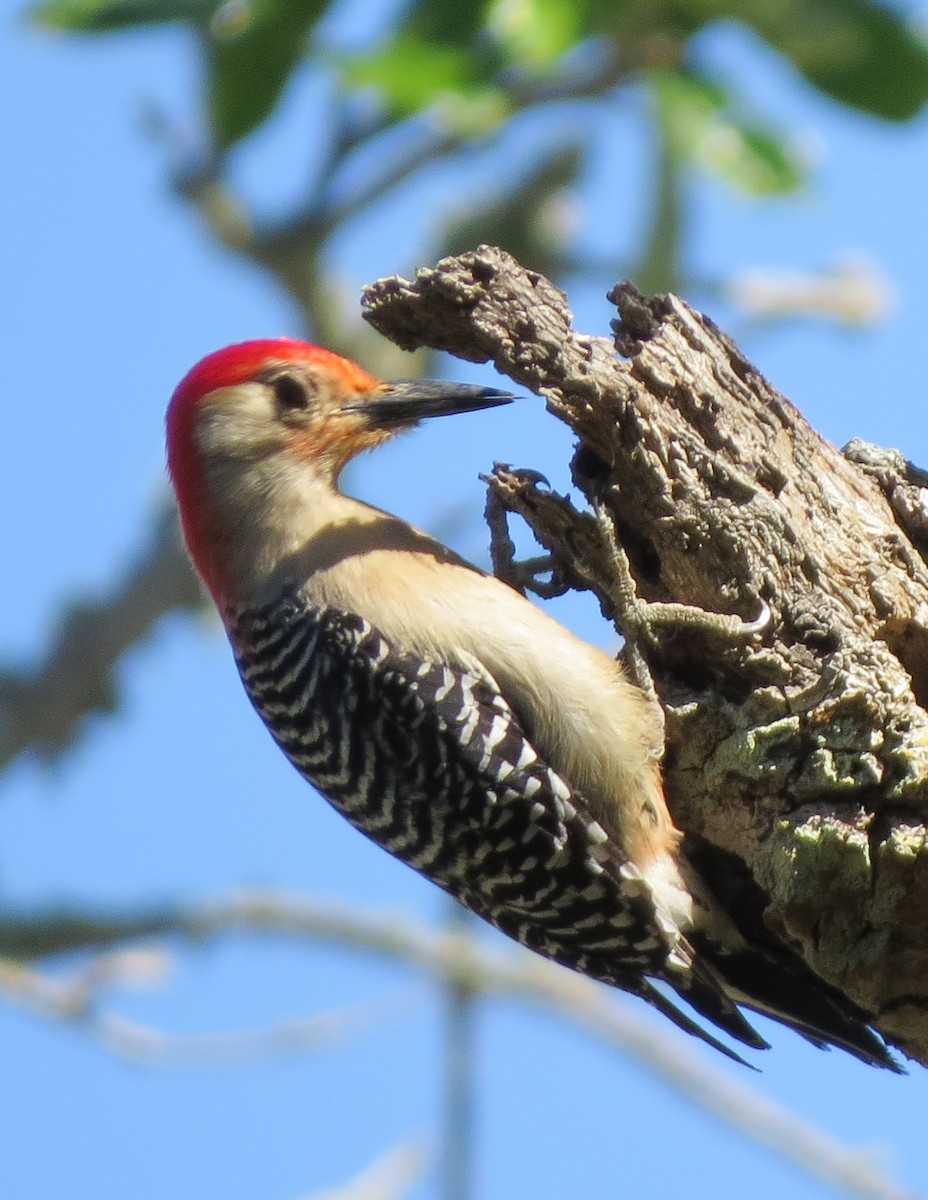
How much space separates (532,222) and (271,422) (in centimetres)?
324

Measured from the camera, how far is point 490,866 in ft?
15.1

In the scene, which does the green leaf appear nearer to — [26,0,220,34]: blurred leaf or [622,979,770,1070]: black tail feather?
[26,0,220,34]: blurred leaf

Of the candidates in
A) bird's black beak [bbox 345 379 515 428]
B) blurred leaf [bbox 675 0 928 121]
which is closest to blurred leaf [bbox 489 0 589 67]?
blurred leaf [bbox 675 0 928 121]

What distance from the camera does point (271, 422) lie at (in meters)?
5.19

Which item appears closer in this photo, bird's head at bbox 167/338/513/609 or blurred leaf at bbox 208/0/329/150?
bird's head at bbox 167/338/513/609

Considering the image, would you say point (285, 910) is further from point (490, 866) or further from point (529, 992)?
point (490, 866)

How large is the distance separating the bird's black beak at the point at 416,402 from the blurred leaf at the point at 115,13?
4.96 feet

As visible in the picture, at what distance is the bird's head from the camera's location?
5160 millimetres

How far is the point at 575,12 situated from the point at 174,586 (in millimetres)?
3933

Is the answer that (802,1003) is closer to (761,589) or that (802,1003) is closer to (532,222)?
(761,589)

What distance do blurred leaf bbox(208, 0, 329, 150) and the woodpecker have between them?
148 cm

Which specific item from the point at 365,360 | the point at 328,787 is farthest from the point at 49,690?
the point at 328,787

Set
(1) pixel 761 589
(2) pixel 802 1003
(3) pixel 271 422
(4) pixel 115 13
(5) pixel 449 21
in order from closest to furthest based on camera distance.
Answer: (1) pixel 761 589 → (2) pixel 802 1003 → (3) pixel 271 422 → (5) pixel 449 21 → (4) pixel 115 13

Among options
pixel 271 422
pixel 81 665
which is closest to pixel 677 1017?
pixel 271 422
